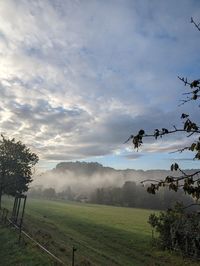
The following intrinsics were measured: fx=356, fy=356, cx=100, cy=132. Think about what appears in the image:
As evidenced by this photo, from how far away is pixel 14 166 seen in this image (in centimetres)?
5941

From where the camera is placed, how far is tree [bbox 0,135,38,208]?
191 ft

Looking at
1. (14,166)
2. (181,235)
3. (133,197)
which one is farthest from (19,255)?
(133,197)

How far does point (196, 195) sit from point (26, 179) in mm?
56811

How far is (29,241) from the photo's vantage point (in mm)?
30328

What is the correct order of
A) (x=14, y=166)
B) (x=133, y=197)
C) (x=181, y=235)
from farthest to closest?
(x=133, y=197) < (x=14, y=166) < (x=181, y=235)

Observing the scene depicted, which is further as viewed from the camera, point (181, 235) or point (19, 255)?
point (181, 235)

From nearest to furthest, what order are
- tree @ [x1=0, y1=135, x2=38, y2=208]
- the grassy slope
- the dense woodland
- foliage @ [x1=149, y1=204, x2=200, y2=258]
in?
the grassy slope
foliage @ [x1=149, y1=204, x2=200, y2=258]
tree @ [x1=0, y1=135, x2=38, y2=208]
the dense woodland

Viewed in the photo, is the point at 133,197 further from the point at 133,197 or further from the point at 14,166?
the point at 14,166

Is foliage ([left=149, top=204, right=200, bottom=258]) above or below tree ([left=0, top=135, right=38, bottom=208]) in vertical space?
below

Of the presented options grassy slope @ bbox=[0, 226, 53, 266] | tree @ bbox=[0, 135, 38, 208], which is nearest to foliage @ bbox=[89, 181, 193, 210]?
tree @ bbox=[0, 135, 38, 208]

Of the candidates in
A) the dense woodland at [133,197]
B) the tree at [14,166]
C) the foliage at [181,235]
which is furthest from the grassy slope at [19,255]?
the dense woodland at [133,197]

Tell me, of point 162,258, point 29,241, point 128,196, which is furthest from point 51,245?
point 128,196

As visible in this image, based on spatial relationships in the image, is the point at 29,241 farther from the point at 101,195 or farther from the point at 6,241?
the point at 101,195

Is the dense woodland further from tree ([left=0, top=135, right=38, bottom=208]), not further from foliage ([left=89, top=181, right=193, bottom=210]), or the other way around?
tree ([left=0, top=135, right=38, bottom=208])
